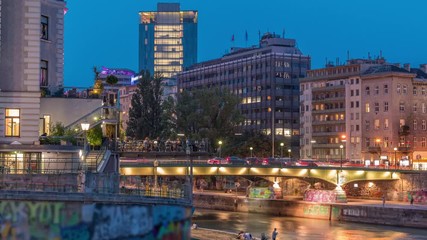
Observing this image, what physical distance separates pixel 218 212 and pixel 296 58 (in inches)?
3321

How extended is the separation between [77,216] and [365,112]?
438 ft

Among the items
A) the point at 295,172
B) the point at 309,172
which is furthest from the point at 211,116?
the point at 295,172

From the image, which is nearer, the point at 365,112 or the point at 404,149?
the point at 404,149

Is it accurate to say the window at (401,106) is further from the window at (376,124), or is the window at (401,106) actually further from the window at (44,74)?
the window at (44,74)

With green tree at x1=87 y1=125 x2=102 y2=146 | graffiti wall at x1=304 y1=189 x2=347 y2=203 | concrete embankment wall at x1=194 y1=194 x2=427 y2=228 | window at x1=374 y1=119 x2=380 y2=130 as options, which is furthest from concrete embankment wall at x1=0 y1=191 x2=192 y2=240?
window at x1=374 y1=119 x2=380 y2=130

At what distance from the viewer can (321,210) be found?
370 ft

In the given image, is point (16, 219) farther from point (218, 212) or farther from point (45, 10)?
point (218, 212)

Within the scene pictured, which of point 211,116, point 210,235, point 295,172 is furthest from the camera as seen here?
point 211,116

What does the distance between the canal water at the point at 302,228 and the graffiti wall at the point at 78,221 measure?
44495 mm

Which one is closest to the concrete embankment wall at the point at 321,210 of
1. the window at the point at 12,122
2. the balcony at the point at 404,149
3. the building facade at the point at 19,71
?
the balcony at the point at 404,149

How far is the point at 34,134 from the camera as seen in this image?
177 feet

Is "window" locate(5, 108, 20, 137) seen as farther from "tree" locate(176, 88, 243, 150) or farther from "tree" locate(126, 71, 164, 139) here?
"tree" locate(176, 88, 243, 150)

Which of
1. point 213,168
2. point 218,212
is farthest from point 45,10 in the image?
point 218,212

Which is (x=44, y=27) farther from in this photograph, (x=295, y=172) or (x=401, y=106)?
(x=401, y=106)
